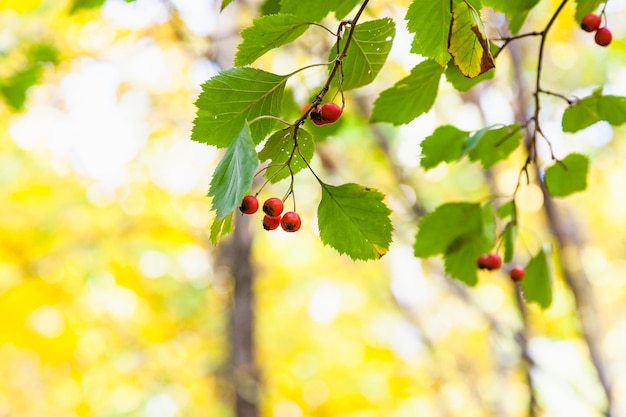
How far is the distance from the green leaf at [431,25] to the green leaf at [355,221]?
0.49ft

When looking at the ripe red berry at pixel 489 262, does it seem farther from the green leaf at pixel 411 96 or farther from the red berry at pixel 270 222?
the red berry at pixel 270 222

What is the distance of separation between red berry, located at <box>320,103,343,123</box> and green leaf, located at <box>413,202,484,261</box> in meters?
0.38

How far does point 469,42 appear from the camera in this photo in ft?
1.66

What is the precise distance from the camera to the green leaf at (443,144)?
2.73ft

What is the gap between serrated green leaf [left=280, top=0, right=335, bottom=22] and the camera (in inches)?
22.7

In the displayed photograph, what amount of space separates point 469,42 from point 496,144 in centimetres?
32

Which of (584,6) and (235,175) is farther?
(584,6)

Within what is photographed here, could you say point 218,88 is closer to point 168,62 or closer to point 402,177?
point 402,177

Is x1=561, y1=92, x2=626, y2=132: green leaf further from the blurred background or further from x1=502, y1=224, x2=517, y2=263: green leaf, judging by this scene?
the blurred background

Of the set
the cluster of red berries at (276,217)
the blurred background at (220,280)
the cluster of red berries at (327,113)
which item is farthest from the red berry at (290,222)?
the blurred background at (220,280)

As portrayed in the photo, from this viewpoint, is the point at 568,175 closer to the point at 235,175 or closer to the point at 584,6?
the point at 584,6

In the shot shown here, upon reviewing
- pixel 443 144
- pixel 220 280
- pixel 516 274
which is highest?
pixel 443 144

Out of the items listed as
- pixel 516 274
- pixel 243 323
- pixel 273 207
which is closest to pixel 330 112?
pixel 273 207

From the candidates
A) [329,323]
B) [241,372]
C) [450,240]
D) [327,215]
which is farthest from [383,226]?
[329,323]
